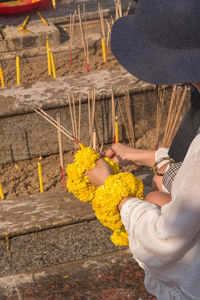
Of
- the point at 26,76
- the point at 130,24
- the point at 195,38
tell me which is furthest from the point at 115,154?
the point at 26,76

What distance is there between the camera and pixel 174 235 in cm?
127

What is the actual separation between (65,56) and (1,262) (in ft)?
10.4

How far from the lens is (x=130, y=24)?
150 cm

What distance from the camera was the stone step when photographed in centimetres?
221

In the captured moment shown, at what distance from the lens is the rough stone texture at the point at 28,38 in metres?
4.88

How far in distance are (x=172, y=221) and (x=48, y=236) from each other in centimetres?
115

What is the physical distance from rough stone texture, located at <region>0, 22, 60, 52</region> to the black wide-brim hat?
363cm

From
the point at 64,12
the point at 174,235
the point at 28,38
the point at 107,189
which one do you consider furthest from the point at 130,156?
the point at 64,12

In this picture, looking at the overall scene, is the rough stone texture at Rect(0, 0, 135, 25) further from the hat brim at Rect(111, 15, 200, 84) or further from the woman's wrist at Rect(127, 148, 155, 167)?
the hat brim at Rect(111, 15, 200, 84)

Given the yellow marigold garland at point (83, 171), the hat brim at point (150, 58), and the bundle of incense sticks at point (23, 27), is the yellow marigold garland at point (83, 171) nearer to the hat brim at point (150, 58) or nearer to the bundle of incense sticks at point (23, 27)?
the hat brim at point (150, 58)

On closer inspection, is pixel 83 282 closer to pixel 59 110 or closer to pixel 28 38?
pixel 59 110

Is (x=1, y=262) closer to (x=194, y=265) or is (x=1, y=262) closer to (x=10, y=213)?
(x=10, y=213)

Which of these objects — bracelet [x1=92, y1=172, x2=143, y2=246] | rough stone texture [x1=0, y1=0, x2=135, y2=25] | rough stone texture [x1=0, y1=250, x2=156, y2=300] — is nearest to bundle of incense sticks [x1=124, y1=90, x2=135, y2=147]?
rough stone texture [x1=0, y1=250, x2=156, y2=300]

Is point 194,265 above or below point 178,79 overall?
below
